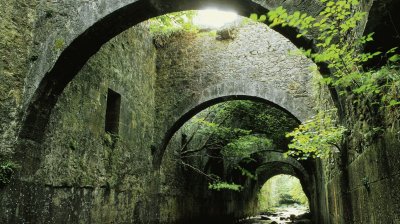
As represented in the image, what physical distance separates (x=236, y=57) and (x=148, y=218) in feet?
15.1

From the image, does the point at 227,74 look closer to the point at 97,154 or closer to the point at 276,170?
the point at 97,154

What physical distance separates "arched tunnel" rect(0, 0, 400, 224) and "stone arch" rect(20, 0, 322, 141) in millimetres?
17

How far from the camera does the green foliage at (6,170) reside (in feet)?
12.9

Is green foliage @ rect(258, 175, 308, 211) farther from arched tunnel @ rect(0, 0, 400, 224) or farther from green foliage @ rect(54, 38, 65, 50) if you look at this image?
green foliage @ rect(54, 38, 65, 50)

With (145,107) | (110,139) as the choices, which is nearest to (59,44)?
(110,139)

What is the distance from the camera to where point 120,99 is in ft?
23.3

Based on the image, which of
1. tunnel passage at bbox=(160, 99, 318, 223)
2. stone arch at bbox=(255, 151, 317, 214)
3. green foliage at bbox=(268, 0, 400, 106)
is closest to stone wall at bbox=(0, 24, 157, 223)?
tunnel passage at bbox=(160, 99, 318, 223)

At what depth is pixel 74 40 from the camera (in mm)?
4543

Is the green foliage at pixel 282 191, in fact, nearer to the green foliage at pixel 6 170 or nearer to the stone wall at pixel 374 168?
the stone wall at pixel 374 168

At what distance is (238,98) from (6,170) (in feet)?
19.4

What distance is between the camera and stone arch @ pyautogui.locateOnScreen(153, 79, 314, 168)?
816 centimetres

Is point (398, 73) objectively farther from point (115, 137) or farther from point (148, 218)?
point (148, 218)

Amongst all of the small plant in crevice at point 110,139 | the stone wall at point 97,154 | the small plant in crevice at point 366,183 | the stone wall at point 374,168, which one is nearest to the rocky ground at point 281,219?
the stone wall at point 97,154

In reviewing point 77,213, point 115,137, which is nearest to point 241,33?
point 115,137
